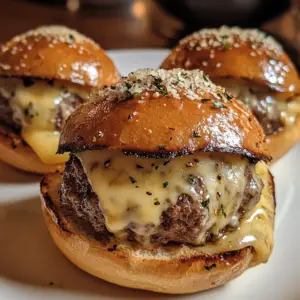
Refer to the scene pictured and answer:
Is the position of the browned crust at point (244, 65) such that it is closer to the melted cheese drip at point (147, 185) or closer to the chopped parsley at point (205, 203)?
the melted cheese drip at point (147, 185)

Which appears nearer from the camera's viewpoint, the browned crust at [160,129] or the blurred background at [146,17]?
the browned crust at [160,129]

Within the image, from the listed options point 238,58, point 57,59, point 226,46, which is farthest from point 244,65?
point 57,59

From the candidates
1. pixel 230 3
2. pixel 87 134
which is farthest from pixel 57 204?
pixel 230 3

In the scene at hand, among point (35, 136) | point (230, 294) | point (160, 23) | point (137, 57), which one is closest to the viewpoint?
point (230, 294)

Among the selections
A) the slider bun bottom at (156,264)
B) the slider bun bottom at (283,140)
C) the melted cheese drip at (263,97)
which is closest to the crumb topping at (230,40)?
the melted cheese drip at (263,97)

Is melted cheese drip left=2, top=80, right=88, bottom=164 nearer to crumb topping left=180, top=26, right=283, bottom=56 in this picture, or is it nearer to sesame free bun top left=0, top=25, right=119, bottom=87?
sesame free bun top left=0, top=25, right=119, bottom=87

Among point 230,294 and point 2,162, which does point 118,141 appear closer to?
point 230,294

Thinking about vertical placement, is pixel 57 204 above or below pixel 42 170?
above
